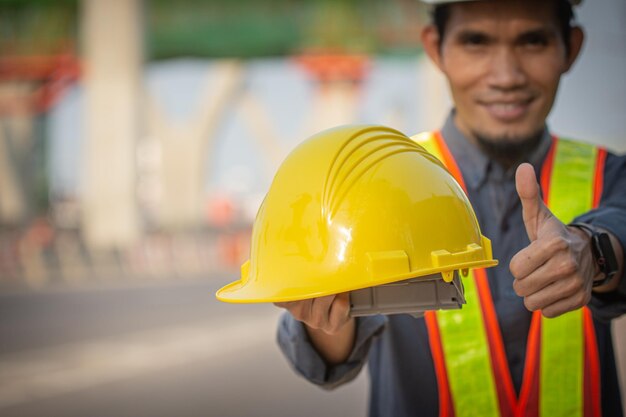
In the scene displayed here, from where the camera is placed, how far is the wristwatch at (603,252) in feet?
5.08

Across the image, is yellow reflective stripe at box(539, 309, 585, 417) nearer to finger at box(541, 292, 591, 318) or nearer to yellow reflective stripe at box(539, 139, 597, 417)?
yellow reflective stripe at box(539, 139, 597, 417)

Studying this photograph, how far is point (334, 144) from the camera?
151 cm

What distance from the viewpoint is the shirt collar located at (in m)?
1.99

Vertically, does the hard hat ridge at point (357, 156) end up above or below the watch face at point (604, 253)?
above

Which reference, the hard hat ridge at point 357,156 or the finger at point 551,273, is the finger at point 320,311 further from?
the finger at point 551,273

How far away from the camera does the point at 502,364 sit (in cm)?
190

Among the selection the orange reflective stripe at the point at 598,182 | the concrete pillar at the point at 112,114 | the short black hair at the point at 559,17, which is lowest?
the orange reflective stripe at the point at 598,182

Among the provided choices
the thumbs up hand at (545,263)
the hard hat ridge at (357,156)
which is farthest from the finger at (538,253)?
the hard hat ridge at (357,156)

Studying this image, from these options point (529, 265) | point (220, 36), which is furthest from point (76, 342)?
point (220, 36)

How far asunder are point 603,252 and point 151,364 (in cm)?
694

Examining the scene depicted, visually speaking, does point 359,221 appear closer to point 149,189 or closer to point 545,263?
point 545,263

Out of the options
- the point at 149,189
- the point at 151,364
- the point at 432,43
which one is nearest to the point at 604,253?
the point at 432,43

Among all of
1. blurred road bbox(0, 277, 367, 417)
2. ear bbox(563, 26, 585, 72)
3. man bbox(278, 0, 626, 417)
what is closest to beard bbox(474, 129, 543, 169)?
man bbox(278, 0, 626, 417)

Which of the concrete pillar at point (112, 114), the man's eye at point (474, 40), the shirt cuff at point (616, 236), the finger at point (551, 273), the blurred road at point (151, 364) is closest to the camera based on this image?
the finger at point (551, 273)
